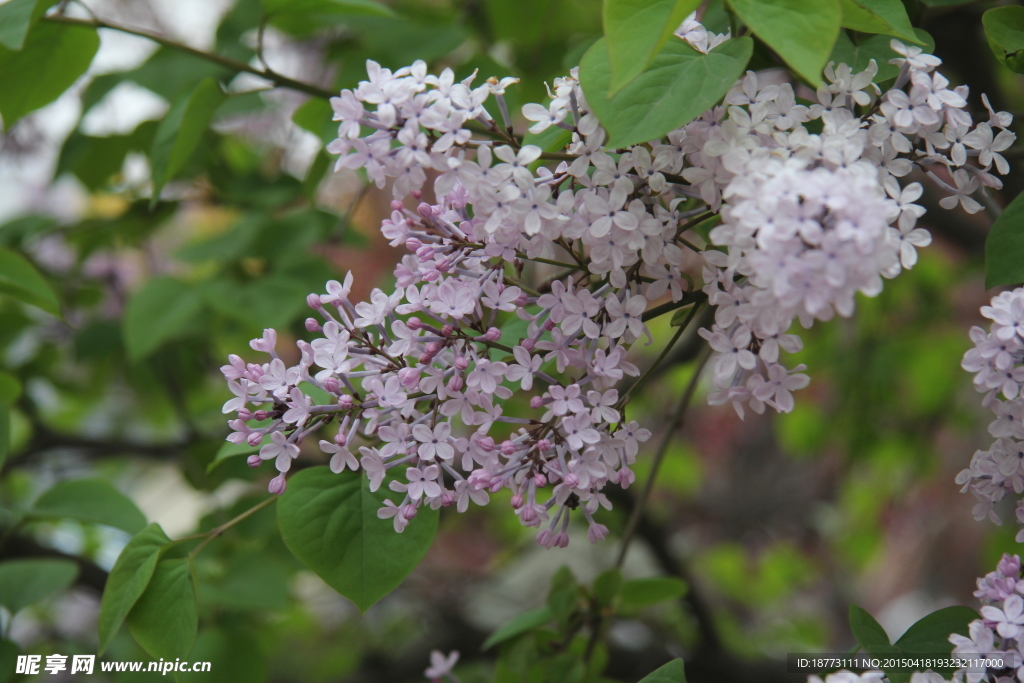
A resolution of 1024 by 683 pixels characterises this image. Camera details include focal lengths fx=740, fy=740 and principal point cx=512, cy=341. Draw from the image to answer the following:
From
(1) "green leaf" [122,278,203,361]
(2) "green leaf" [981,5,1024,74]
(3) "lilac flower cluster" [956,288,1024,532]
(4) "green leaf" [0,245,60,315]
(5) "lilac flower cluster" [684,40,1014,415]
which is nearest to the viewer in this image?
(5) "lilac flower cluster" [684,40,1014,415]

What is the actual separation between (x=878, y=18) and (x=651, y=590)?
2.31ft

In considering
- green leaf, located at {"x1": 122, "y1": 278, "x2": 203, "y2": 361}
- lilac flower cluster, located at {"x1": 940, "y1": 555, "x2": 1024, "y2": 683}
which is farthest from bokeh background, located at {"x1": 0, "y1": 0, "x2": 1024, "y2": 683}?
lilac flower cluster, located at {"x1": 940, "y1": 555, "x2": 1024, "y2": 683}

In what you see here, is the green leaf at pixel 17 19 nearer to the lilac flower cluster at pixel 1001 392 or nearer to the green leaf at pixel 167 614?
the green leaf at pixel 167 614

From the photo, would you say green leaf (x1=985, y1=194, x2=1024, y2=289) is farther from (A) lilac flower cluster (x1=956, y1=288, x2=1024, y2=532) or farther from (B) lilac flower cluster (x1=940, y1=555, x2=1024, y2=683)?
(B) lilac flower cluster (x1=940, y1=555, x2=1024, y2=683)

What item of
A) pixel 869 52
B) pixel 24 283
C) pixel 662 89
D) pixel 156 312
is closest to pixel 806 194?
pixel 662 89

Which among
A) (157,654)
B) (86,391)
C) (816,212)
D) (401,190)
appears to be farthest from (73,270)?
(816,212)

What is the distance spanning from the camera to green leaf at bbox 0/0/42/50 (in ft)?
2.39

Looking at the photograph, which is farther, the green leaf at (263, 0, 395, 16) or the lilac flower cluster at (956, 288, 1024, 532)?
the green leaf at (263, 0, 395, 16)

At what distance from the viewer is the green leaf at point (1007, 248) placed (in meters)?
0.63

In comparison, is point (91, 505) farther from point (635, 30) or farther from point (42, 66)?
point (635, 30)

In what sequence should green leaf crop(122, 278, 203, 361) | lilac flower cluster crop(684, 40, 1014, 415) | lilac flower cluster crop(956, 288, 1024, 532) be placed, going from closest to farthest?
1. lilac flower cluster crop(684, 40, 1014, 415)
2. lilac flower cluster crop(956, 288, 1024, 532)
3. green leaf crop(122, 278, 203, 361)

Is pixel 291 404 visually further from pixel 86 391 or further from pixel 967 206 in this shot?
pixel 86 391

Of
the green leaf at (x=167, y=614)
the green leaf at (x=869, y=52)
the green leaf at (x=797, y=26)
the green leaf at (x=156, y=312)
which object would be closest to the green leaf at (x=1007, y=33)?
the green leaf at (x=869, y=52)

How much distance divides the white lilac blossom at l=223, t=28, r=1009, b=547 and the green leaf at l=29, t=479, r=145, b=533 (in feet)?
1.22
